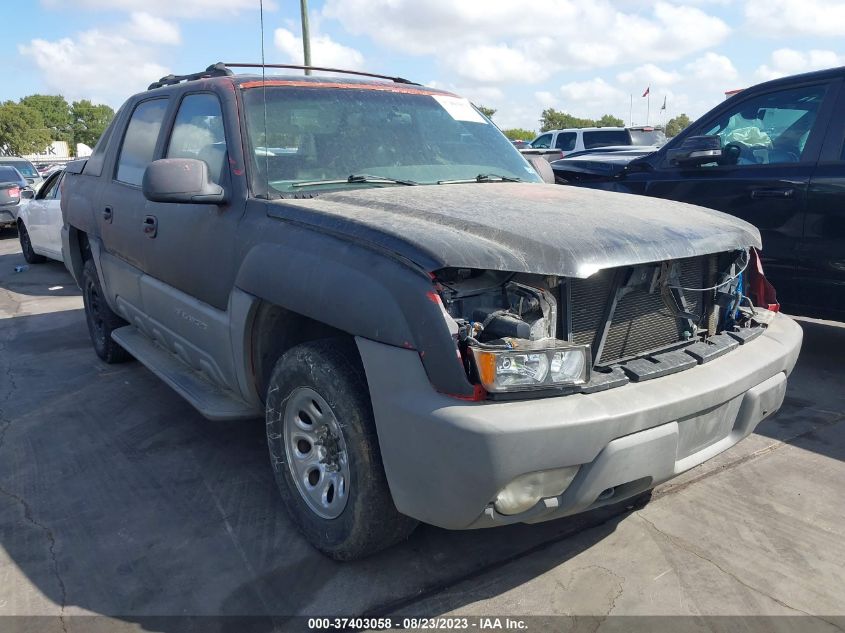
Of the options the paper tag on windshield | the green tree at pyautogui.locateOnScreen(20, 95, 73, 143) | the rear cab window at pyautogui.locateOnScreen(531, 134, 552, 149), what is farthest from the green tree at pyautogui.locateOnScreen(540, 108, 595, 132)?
the green tree at pyautogui.locateOnScreen(20, 95, 73, 143)

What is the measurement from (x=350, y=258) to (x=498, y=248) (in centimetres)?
52

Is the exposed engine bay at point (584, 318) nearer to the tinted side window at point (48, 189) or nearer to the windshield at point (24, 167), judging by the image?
the tinted side window at point (48, 189)

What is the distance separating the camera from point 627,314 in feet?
8.36

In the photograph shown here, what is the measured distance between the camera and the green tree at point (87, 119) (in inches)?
4247

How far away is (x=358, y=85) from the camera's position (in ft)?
12.2

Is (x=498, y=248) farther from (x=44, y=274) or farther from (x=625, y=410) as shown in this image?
(x=44, y=274)

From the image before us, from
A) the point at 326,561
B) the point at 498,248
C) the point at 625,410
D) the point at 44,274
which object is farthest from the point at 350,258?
the point at 44,274

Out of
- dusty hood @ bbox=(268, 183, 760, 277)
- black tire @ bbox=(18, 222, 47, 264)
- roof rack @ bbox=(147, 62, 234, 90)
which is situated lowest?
black tire @ bbox=(18, 222, 47, 264)

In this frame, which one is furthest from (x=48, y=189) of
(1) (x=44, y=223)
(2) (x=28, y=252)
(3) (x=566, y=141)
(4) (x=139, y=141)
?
(3) (x=566, y=141)

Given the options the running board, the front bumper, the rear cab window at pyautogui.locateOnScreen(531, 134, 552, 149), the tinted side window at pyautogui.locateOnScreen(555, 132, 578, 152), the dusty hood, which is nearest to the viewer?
the front bumper

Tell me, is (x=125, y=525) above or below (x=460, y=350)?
below

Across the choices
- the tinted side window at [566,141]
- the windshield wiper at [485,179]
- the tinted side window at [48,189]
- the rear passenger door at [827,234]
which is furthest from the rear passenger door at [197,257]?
the tinted side window at [566,141]

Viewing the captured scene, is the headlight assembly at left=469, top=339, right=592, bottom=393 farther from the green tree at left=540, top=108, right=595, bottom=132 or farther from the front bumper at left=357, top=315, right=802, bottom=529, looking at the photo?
the green tree at left=540, top=108, right=595, bottom=132

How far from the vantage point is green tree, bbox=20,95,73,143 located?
103250 millimetres
